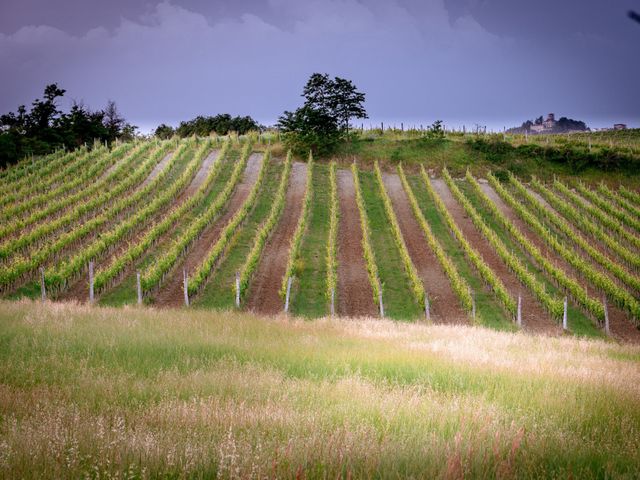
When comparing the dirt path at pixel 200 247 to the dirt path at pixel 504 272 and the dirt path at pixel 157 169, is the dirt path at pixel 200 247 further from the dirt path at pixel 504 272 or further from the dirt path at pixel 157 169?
the dirt path at pixel 504 272

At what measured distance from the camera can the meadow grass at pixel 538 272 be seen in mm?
20625

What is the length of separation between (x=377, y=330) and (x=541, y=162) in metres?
40.2

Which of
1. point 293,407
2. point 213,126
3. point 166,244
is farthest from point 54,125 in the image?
point 293,407

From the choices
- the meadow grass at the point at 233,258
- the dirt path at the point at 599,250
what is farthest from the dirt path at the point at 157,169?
the dirt path at the point at 599,250

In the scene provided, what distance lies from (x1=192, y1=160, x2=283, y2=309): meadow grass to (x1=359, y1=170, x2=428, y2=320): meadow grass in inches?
270

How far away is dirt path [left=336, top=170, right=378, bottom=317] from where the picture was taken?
2236cm

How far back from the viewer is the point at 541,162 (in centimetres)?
4797

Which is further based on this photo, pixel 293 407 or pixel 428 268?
pixel 428 268

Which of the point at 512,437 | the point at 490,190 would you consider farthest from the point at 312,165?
the point at 512,437

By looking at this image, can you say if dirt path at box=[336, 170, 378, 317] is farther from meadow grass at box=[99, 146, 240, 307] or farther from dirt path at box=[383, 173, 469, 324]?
meadow grass at box=[99, 146, 240, 307]

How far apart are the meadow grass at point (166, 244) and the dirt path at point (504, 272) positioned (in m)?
15.7

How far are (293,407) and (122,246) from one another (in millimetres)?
25107

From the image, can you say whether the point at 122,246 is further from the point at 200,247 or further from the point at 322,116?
the point at 322,116

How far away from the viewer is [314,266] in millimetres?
26875
